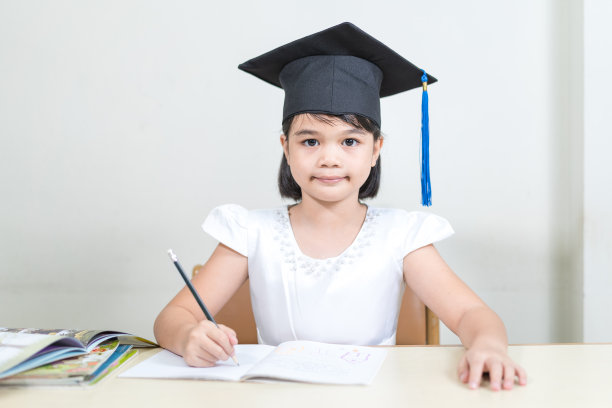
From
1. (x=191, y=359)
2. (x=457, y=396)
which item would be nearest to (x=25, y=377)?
(x=191, y=359)

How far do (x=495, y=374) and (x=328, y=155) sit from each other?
0.54m

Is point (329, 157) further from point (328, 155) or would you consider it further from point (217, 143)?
point (217, 143)

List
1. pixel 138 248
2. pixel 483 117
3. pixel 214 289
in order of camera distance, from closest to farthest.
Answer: pixel 214 289 → pixel 483 117 → pixel 138 248

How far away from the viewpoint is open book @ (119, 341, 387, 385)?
84 cm

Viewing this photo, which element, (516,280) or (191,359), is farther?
(516,280)

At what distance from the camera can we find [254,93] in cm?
194

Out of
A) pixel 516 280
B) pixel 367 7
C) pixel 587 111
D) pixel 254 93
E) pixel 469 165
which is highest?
pixel 367 7

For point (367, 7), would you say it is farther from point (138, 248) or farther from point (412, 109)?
point (138, 248)

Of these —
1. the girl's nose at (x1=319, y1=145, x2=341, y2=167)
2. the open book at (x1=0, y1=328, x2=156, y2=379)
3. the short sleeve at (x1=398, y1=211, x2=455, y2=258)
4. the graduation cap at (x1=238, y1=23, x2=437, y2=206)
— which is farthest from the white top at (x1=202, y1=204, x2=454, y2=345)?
the open book at (x1=0, y1=328, x2=156, y2=379)

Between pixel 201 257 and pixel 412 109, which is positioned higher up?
pixel 412 109

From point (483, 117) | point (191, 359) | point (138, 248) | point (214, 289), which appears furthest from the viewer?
point (138, 248)

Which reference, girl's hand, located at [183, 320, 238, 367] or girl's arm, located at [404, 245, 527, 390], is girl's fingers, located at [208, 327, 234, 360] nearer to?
girl's hand, located at [183, 320, 238, 367]

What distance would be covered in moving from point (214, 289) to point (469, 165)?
103cm

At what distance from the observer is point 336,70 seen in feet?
3.86
